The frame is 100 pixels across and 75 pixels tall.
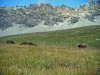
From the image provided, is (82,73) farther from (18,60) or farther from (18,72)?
(18,60)

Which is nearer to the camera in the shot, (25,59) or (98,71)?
(98,71)

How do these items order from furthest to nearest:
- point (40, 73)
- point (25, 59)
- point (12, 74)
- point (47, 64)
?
point (25, 59), point (47, 64), point (40, 73), point (12, 74)

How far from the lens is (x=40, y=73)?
7312mm

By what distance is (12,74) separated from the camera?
677 centimetres

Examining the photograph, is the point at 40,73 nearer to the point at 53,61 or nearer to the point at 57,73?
the point at 57,73

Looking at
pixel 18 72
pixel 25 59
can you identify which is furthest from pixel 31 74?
pixel 25 59

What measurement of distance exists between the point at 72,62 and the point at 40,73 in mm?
3776

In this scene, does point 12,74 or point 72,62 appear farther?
point 72,62

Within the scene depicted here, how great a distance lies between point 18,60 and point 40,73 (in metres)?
3.16

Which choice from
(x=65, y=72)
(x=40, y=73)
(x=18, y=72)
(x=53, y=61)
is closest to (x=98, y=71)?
(x=65, y=72)

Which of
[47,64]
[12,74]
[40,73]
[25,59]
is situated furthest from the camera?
[25,59]

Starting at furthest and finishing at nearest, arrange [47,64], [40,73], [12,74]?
[47,64] < [40,73] < [12,74]

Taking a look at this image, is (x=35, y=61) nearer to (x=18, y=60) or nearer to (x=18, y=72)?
(x=18, y=60)

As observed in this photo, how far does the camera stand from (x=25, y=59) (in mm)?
10883
